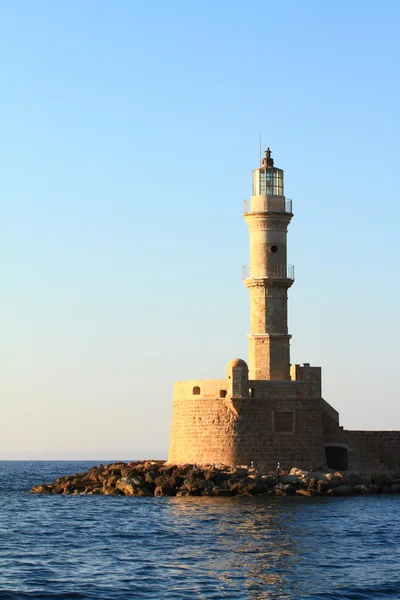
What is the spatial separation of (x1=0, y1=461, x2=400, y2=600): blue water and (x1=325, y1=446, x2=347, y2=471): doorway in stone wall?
151 inches

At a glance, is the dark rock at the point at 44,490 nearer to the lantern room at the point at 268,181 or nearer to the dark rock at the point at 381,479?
the dark rock at the point at 381,479

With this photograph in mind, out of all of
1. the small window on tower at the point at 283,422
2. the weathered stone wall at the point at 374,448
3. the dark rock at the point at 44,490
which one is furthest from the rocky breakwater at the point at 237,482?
the dark rock at the point at 44,490

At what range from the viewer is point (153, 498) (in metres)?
36.9

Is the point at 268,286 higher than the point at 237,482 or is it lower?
higher

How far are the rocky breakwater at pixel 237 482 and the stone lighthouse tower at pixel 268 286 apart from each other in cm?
463

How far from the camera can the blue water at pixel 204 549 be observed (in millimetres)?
20062

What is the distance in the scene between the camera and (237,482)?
35.6 meters

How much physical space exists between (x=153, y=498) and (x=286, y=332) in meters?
8.09

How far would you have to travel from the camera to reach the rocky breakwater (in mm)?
35500

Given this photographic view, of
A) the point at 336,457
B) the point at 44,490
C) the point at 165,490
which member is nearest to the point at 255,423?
the point at 165,490

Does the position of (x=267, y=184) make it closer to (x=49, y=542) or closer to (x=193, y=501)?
(x=193, y=501)

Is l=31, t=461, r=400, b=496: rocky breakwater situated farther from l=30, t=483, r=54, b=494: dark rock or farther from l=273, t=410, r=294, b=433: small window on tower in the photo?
l=30, t=483, r=54, b=494: dark rock

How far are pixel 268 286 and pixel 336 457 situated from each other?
22.6ft

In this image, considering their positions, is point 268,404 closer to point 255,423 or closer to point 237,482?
point 255,423
